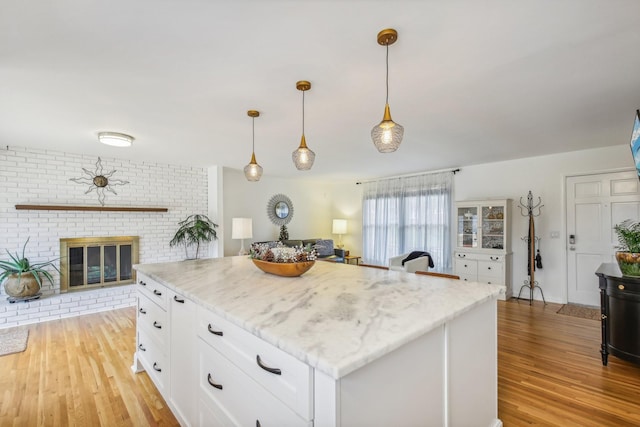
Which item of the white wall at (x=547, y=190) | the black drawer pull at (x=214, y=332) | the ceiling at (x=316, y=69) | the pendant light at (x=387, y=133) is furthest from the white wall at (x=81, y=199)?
the white wall at (x=547, y=190)

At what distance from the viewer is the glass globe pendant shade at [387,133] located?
190 cm

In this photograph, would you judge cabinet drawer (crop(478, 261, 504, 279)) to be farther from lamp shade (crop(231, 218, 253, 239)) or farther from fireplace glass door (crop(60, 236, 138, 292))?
fireplace glass door (crop(60, 236, 138, 292))

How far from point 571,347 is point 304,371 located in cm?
339

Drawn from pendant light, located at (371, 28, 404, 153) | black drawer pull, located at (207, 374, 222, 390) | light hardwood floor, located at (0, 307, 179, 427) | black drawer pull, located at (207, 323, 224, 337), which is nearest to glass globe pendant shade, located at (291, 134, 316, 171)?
pendant light, located at (371, 28, 404, 153)

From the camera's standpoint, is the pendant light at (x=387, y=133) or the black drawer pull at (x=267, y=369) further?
the pendant light at (x=387, y=133)

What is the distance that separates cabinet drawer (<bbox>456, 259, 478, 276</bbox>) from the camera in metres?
4.99

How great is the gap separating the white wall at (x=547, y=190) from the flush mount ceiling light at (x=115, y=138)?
17.9ft

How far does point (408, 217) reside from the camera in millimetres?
6277

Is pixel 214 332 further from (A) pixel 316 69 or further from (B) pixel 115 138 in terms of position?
(B) pixel 115 138

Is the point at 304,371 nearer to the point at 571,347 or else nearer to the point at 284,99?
the point at 284,99

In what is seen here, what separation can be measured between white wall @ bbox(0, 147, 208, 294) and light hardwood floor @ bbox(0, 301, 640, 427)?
1.39 metres

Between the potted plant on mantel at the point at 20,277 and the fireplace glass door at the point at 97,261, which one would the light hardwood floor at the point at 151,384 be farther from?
the fireplace glass door at the point at 97,261

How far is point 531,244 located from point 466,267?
1014mm

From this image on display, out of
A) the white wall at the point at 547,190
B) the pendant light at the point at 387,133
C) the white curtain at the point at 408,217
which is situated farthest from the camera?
the white curtain at the point at 408,217
